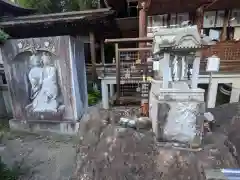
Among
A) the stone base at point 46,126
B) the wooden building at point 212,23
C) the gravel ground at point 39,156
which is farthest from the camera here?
the wooden building at point 212,23

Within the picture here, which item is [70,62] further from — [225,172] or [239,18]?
[239,18]

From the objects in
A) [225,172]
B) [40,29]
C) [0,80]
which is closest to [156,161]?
[225,172]

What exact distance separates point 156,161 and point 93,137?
1623mm

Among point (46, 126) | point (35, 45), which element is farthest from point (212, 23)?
point (46, 126)

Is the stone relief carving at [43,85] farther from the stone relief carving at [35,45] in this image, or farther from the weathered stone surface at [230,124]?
the weathered stone surface at [230,124]

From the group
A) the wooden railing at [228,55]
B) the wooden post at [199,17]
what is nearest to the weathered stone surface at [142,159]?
the wooden railing at [228,55]

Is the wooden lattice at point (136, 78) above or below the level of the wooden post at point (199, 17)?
below

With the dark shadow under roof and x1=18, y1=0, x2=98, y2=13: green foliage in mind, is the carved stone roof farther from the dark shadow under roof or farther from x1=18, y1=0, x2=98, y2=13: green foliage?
the dark shadow under roof

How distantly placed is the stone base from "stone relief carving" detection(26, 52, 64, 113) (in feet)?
1.51

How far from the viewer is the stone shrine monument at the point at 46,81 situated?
4797 millimetres

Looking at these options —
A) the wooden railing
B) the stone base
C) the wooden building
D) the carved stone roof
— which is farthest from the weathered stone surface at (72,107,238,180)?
the carved stone roof

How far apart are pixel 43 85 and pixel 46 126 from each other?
4.87 ft

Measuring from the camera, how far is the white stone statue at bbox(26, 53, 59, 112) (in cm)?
493

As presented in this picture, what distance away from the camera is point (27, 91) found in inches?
210
